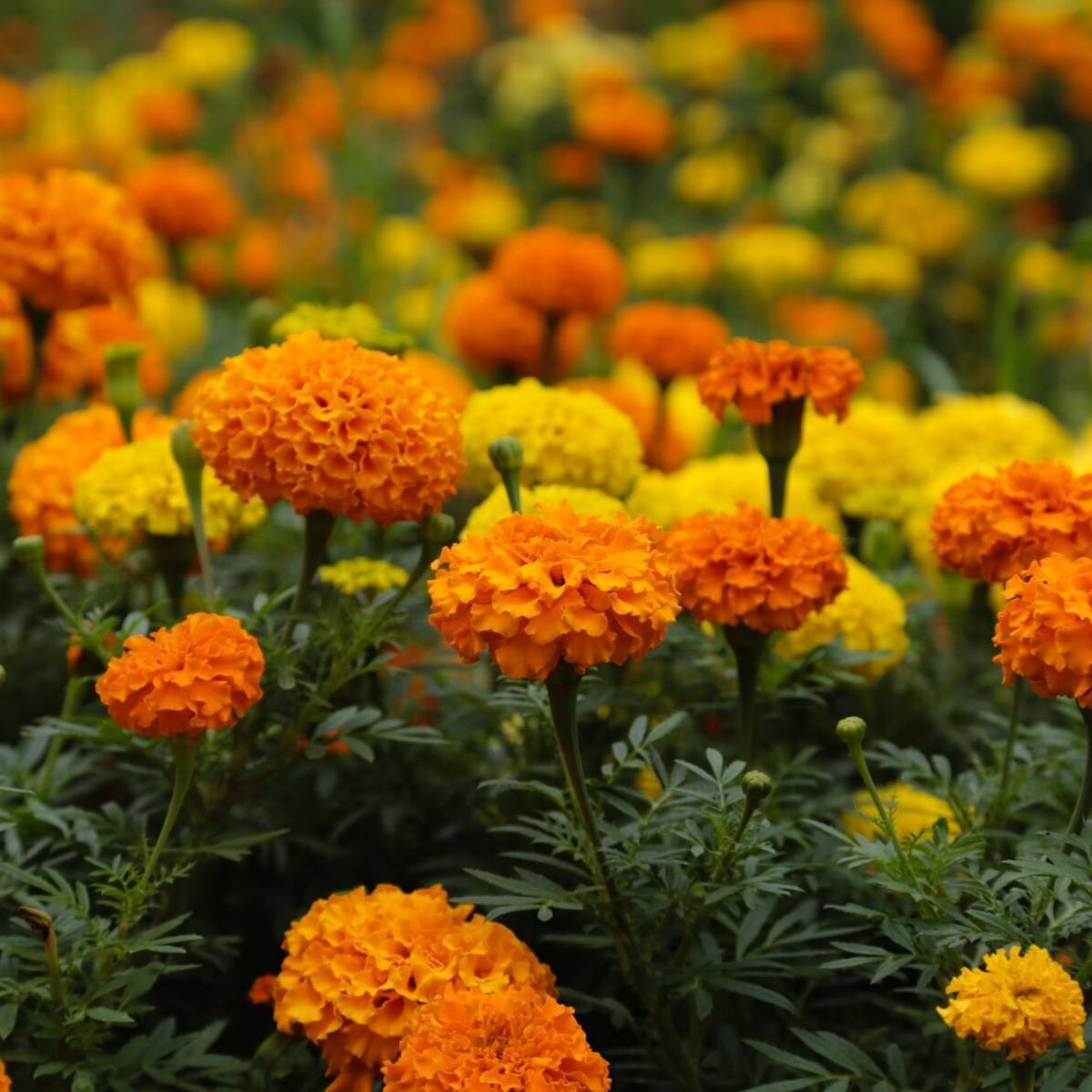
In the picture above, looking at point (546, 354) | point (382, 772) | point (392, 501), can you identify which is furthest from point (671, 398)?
point (392, 501)

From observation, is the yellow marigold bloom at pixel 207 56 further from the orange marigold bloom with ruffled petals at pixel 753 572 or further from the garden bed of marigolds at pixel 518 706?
the orange marigold bloom with ruffled petals at pixel 753 572

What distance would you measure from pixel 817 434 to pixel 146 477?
2.94ft

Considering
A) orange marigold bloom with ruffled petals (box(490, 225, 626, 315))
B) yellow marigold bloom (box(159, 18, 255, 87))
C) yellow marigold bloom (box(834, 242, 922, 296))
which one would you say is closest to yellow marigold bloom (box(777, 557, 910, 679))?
orange marigold bloom with ruffled petals (box(490, 225, 626, 315))

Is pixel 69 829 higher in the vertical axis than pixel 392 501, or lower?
lower

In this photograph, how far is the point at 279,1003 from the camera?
4.48ft

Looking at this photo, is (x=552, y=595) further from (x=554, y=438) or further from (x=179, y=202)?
(x=179, y=202)

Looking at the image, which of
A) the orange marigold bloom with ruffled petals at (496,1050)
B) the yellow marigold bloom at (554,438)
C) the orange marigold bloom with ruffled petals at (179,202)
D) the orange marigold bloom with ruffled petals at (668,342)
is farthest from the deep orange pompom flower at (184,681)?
the orange marigold bloom with ruffled petals at (179,202)

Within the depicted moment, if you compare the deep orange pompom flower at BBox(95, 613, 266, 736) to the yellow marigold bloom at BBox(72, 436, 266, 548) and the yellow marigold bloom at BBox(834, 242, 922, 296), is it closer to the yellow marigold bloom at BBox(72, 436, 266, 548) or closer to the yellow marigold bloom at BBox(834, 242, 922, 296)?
the yellow marigold bloom at BBox(72, 436, 266, 548)

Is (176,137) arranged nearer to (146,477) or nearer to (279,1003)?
(146,477)

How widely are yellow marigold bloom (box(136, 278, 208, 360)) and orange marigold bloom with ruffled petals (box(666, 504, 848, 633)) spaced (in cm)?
190

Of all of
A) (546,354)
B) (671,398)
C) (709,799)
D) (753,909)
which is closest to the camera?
(709,799)

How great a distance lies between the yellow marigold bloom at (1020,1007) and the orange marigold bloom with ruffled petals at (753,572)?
0.42m

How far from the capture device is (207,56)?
465cm

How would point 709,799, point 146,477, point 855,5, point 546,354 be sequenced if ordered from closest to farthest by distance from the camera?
point 709,799
point 146,477
point 546,354
point 855,5
